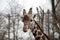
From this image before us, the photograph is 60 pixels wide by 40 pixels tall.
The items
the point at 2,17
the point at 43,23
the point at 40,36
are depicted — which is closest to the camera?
the point at 40,36

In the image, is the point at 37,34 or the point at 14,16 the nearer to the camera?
the point at 37,34

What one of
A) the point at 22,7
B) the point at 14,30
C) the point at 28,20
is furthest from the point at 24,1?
the point at 28,20

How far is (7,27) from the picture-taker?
12.4 feet

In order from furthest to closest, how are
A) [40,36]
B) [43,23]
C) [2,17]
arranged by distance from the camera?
[2,17], [43,23], [40,36]

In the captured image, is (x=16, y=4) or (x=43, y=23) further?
(x=16, y=4)

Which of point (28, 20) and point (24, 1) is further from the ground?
point (24, 1)

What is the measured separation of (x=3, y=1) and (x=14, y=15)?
0.42m

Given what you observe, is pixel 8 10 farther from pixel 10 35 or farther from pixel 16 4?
pixel 10 35

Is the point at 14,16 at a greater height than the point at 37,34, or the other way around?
the point at 14,16


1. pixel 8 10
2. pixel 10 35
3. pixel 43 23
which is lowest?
pixel 10 35

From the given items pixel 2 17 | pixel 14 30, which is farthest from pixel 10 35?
pixel 2 17

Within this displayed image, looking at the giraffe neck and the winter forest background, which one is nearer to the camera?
the giraffe neck

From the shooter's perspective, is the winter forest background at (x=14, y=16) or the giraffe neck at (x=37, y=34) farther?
the winter forest background at (x=14, y=16)

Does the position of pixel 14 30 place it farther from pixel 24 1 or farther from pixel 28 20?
pixel 28 20
